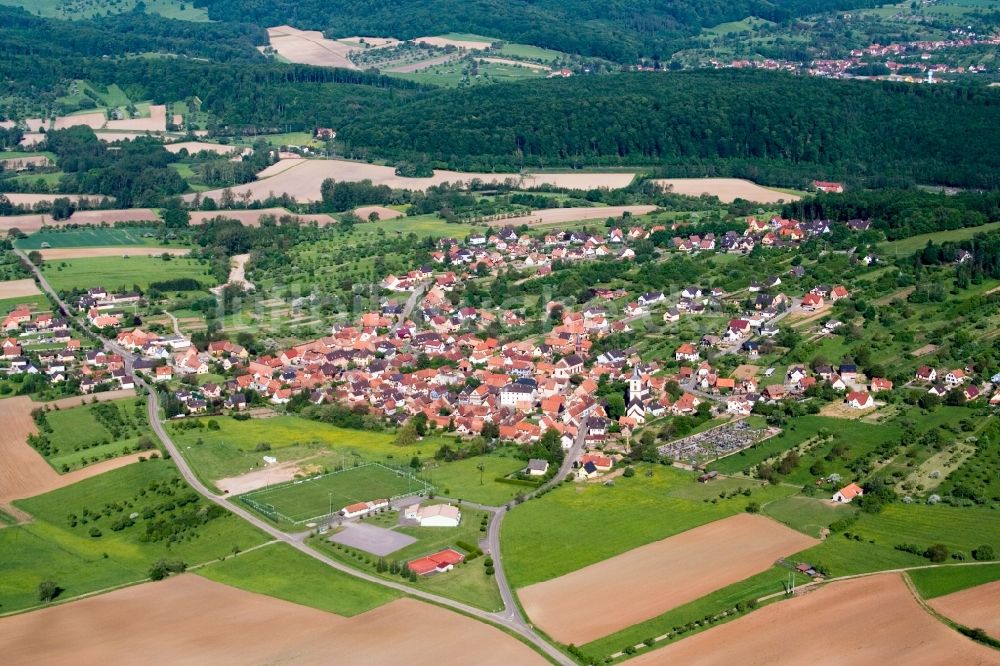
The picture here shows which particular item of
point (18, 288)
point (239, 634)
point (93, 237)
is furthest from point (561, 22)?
point (239, 634)

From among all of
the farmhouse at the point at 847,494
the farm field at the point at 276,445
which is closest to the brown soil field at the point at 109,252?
the farm field at the point at 276,445

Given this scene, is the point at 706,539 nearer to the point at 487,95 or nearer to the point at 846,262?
the point at 846,262

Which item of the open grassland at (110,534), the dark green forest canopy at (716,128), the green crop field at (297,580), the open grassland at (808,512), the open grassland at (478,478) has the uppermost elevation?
the dark green forest canopy at (716,128)

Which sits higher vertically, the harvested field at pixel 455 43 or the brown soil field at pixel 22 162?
the harvested field at pixel 455 43

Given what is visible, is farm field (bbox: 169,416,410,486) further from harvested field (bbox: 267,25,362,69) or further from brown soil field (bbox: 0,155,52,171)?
harvested field (bbox: 267,25,362,69)

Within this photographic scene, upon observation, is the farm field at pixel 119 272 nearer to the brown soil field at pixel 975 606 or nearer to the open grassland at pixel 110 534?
the open grassland at pixel 110 534

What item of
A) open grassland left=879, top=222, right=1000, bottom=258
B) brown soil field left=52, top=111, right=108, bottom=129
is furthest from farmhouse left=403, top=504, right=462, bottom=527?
brown soil field left=52, top=111, right=108, bottom=129

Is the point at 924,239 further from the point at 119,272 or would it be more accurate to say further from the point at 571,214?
the point at 119,272
